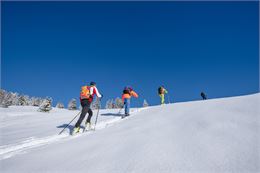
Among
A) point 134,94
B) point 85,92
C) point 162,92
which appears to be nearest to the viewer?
point 85,92

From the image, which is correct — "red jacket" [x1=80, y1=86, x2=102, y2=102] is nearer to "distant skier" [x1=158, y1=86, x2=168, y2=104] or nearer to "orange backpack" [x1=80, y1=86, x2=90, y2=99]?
"orange backpack" [x1=80, y1=86, x2=90, y2=99]

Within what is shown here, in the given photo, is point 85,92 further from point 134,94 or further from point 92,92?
point 134,94

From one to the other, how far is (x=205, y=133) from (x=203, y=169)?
Result: 188cm

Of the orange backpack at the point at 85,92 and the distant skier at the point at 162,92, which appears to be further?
the distant skier at the point at 162,92

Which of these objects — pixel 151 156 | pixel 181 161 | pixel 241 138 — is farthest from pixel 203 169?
pixel 241 138

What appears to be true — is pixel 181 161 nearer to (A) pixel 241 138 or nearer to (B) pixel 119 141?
(A) pixel 241 138

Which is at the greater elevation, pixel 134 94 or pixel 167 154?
pixel 134 94

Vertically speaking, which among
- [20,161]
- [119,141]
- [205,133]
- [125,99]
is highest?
[125,99]

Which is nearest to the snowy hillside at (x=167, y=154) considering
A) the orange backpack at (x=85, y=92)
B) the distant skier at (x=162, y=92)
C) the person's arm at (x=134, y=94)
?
the orange backpack at (x=85, y=92)

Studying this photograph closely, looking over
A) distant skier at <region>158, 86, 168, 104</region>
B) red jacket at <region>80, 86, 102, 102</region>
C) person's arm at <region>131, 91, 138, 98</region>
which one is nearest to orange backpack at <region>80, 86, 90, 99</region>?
red jacket at <region>80, 86, 102, 102</region>

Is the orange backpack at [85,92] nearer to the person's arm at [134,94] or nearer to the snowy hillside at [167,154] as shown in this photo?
the snowy hillside at [167,154]

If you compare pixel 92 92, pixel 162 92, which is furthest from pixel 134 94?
pixel 162 92

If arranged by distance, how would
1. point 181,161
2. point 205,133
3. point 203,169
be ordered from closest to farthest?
point 203,169 < point 181,161 < point 205,133

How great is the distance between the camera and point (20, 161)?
4.58 metres
